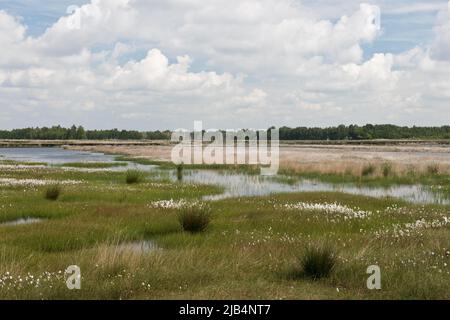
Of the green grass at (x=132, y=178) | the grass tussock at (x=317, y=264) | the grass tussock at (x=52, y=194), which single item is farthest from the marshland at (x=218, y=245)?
the green grass at (x=132, y=178)

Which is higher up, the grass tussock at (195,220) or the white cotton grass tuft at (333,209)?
the grass tussock at (195,220)

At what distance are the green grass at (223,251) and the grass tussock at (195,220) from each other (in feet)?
1.22

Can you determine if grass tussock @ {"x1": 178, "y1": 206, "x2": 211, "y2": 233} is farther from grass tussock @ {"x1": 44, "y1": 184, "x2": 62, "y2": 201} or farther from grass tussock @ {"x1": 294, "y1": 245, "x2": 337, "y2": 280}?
grass tussock @ {"x1": 44, "y1": 184, "x2": 62, "y2": 201}

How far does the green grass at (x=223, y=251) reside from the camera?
31.6ft

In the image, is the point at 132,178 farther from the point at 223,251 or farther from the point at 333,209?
the point at 223,251

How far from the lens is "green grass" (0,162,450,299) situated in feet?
31.6

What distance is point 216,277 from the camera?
35.0ft

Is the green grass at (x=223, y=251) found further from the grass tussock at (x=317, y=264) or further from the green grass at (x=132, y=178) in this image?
the green grass at (x=132, y=178)

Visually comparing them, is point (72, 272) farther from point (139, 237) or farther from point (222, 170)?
point (222, 170)

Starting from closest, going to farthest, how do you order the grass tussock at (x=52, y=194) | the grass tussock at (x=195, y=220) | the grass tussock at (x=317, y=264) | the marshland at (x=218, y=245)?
the marshland at (x=218, y=245) → the grass tussock at (x=317, y=264) → the grass tussock at (x=195, y=220) → the grass tussock at (x=52, y=194)

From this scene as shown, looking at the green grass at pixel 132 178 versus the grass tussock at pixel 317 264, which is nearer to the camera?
the grass tussock at pixel 317 264

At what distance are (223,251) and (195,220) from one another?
13.1ft

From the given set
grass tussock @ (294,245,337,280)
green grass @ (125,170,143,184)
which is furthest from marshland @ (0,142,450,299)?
green grass @ (125,170,143,184)

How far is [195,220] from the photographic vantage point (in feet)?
57.1
